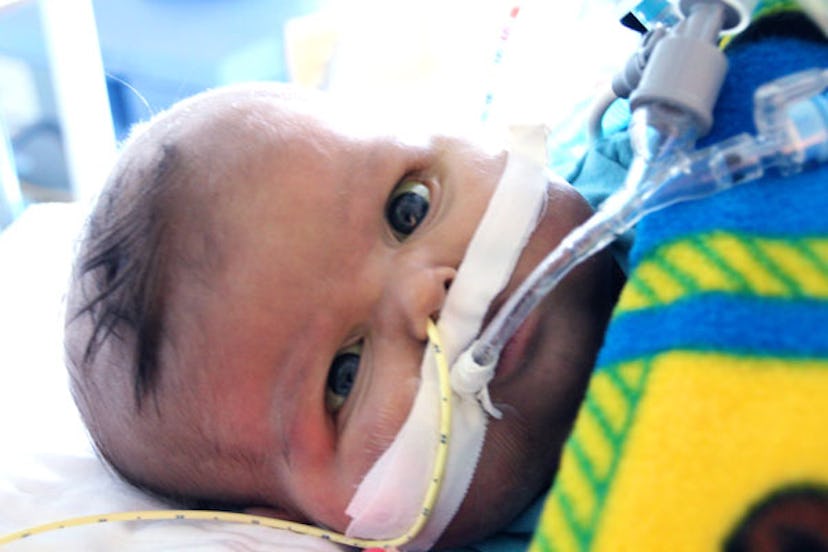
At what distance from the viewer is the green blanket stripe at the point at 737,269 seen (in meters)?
0.50

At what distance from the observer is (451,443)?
72cm

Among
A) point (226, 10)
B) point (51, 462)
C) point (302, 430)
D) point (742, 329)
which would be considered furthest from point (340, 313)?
point (226, 10)

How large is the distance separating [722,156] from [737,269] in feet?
0.27

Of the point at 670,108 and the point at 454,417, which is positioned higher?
the point at 670,108

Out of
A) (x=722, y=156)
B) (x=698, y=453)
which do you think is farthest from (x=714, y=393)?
(x=722, y=156)

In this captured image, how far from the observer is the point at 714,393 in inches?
19.0

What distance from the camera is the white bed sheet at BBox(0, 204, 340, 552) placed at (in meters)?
0.82

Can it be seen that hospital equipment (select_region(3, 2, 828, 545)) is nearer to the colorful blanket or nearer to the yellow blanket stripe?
the colorful blanket

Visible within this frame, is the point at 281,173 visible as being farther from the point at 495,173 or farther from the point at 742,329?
the point at 742,329

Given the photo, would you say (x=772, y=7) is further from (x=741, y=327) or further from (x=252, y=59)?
(x=252, y=59)

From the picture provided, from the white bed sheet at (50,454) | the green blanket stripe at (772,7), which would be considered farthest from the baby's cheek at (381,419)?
the green blanket stripe at (772,7)

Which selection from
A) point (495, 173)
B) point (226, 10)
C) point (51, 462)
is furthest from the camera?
point (226, 10)

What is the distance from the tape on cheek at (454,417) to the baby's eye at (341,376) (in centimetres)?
7

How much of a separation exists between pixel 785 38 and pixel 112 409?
2.26ft
